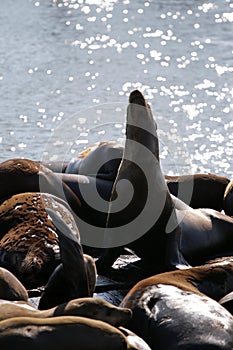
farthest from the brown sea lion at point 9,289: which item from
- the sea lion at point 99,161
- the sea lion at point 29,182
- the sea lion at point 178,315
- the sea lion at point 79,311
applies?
the sea lion at point 99,161

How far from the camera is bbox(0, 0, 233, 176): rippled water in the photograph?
37.3ft

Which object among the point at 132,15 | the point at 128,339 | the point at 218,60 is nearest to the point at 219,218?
the point at 128,339

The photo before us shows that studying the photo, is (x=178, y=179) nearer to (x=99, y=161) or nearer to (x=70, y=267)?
(x=99, y=161)

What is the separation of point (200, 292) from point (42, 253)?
1.10 m

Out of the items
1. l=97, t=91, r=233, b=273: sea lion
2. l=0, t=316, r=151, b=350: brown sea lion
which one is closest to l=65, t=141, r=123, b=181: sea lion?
l=97, t=91, r=233, b=273: sea lion

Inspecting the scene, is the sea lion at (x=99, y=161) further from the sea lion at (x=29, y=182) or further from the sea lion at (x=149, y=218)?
the sea lion at (x=149, y=218)

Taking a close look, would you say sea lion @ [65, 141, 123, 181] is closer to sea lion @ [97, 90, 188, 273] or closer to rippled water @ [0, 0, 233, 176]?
sea lion @ [97, 90, 188, 273]

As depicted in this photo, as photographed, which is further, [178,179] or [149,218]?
[178,179]

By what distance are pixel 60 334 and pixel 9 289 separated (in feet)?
2.84

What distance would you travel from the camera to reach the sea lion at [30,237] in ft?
17.4

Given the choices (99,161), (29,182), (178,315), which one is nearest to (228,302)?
(178,315)

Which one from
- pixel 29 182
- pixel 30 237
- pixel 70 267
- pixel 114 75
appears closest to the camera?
pixel 70 267

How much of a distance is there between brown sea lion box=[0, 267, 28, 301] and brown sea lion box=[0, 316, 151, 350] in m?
0.75

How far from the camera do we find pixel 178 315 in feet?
13.5
